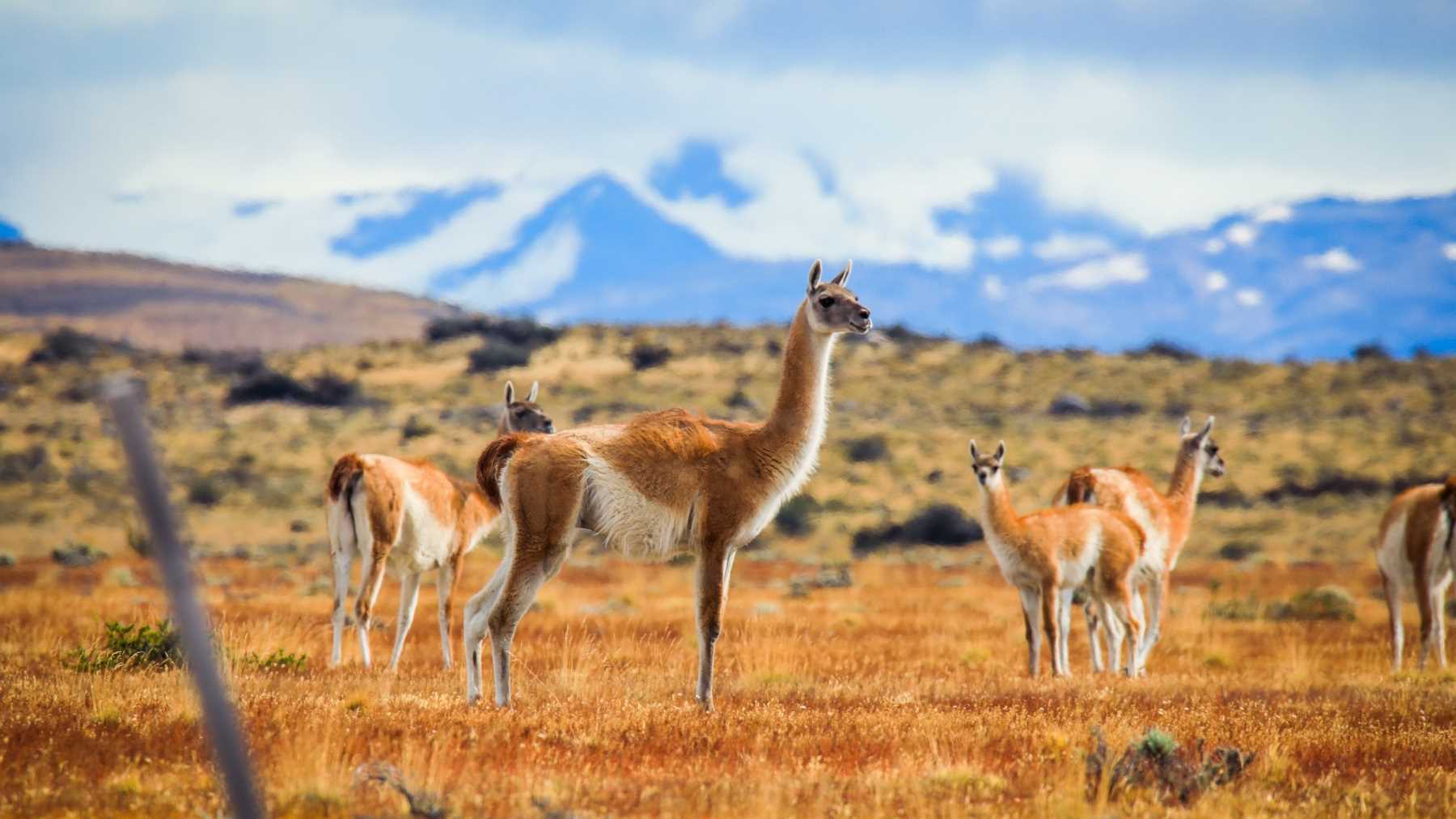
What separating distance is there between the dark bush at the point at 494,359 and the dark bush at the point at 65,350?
2125 cm

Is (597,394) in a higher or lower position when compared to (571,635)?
higher

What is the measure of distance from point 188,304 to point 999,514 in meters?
176

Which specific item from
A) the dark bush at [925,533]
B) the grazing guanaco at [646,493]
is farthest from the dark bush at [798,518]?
the grazing guanaco at [646,493]

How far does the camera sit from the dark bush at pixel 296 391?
57594 mm

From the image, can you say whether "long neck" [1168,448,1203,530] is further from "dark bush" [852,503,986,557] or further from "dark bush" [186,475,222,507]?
"dark bush" [186,475,222,507]

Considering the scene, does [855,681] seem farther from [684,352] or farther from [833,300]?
[684,352]

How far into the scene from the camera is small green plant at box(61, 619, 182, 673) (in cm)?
1041

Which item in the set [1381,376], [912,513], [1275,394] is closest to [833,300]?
[912,513]

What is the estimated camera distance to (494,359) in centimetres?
6359

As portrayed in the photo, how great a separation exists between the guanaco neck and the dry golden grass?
197 cm

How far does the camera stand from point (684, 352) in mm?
66500

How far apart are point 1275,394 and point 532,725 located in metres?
55.8

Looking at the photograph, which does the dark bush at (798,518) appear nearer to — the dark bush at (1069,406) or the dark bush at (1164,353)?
the dark bush at (1069,406)

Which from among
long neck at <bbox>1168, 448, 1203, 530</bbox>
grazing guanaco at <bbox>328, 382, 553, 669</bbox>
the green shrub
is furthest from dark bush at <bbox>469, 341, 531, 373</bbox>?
grazing guanaco at <bbox>328, 382, 553, 669</bbox>
